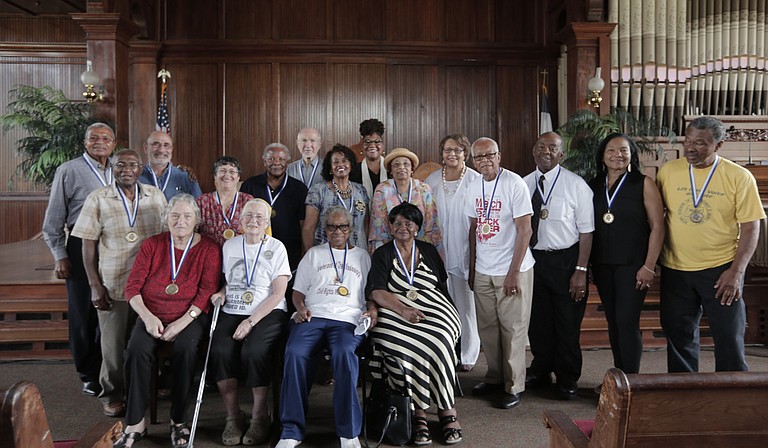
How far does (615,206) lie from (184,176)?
2736mm

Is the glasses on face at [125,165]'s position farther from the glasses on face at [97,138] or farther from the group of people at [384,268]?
the glasses on face at [97,138]

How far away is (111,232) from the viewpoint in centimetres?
360

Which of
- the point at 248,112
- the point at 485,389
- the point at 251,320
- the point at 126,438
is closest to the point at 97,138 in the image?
the point at 251,320

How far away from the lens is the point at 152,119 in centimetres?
793

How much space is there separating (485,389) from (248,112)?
5.27 metres

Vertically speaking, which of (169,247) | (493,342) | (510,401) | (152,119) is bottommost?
(510,401)

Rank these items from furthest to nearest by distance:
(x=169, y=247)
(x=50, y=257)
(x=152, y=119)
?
1. (x=152, y=119)
2. (x=50, y=257)
3. (x=169, y=247)

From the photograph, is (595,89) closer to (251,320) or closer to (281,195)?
(281,195)

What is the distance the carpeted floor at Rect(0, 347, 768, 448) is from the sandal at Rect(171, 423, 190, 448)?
0.07 m

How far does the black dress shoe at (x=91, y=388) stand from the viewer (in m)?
4.00

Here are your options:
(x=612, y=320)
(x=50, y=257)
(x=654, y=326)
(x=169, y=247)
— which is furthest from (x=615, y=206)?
(x=50, y=257)

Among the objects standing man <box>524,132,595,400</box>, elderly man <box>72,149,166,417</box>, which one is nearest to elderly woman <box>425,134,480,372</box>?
standing man <box>524,132,595,400</box>

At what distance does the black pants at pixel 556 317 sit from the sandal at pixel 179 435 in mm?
2132

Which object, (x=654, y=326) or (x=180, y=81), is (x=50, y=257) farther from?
(x=654, y=326)
